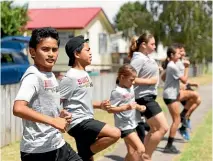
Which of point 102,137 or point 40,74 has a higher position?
point 40,74

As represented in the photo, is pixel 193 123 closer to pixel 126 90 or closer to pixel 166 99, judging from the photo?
pixel 166 99

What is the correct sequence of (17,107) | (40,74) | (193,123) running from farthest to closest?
(193,123) < (40,74) < (17,107)

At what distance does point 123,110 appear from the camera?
16.3ft

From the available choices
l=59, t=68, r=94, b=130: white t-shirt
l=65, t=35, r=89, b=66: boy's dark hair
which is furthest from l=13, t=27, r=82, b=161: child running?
l=65, t=35, r=89, b=66: boy's dark hair

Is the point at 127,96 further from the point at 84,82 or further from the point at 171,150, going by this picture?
the point at 171,150

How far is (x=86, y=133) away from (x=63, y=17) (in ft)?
96.6

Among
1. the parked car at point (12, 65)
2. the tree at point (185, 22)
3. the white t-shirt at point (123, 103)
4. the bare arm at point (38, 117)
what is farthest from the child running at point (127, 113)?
the tree at point (185, 22)

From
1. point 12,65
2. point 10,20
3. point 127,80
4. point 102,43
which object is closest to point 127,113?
point 127,80

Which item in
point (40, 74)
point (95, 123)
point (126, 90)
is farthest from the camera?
point (126, 90)

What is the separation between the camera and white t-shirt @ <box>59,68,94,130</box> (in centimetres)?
421

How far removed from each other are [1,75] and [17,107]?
9.44 meters

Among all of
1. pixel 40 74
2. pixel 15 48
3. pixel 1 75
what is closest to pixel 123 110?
pixel 40 74

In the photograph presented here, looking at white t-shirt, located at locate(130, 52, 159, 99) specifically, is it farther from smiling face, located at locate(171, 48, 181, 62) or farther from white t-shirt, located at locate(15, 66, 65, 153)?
white t-shirt, located at locate(15, 66, 65, 153)

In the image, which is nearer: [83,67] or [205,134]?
[83,67]
